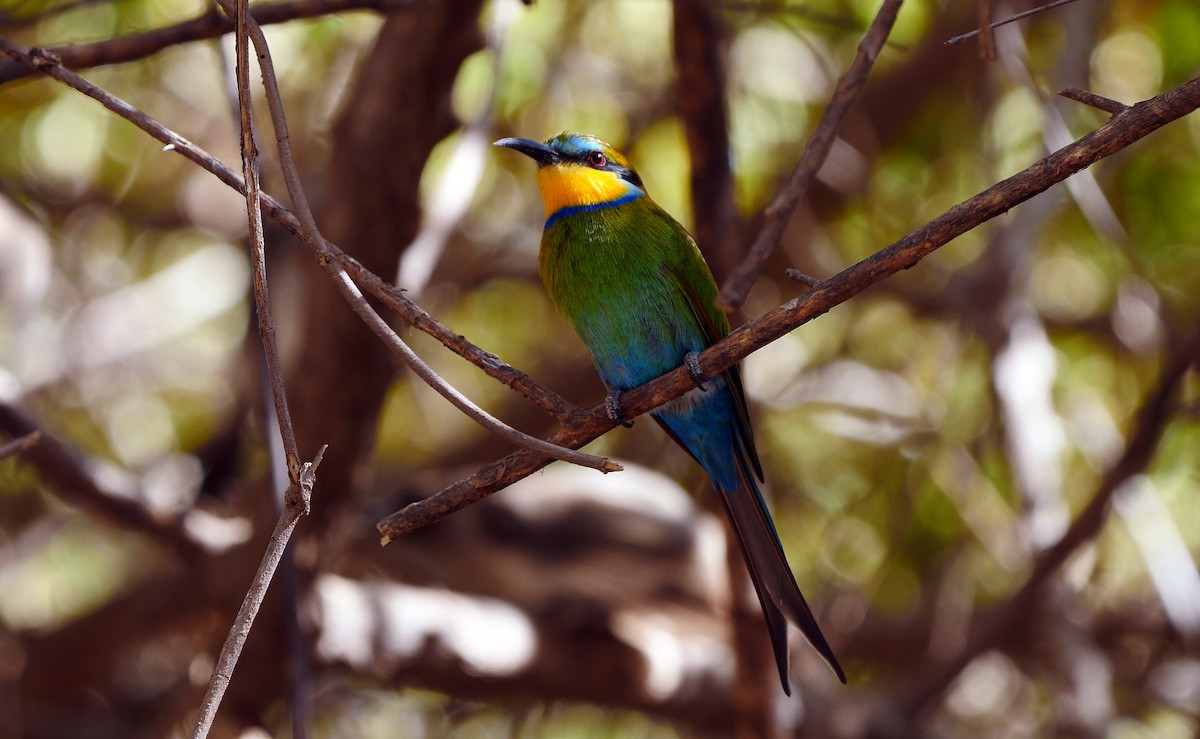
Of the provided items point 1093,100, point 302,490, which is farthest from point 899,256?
point 302,490

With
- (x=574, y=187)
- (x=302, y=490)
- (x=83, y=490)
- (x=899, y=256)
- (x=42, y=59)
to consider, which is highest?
(x=574, y=187)

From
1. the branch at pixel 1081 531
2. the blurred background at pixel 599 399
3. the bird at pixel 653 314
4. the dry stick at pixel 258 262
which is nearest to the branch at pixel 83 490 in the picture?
the blurred background at pixel 599 399

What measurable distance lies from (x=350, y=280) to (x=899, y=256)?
767 mm

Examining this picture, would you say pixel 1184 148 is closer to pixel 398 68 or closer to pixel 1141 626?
pixel 1141 626

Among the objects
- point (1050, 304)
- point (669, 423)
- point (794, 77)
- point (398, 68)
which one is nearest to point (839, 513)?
point (1050, 304)

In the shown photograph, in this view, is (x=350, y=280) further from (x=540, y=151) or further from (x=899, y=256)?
(x=540, y=151)

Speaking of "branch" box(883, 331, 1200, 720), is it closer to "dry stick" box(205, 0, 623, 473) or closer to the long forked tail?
the long forked tail

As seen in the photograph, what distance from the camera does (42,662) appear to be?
409cm

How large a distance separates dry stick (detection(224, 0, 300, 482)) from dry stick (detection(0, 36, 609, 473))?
9cm

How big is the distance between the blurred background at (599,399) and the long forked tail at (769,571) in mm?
604

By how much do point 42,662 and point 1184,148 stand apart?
15.6ft

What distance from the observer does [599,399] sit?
16.0 ft

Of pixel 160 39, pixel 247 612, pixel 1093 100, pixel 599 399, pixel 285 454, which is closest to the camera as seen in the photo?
pixel 247 612

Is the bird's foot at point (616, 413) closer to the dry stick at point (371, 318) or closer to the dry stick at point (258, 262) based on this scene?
the dry stick at point (371, 318)
